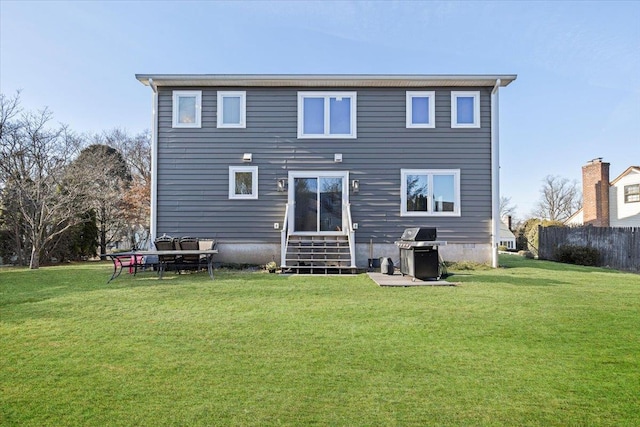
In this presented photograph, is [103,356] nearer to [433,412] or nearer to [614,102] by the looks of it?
[433,412]

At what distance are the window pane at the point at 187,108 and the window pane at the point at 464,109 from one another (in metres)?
8.43

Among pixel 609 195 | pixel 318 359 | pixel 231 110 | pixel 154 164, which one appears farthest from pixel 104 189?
pixel 609 195

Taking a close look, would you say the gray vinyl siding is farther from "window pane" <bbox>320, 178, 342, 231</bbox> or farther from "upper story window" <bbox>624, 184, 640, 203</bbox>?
"upper story window" <bbox>624, 184, 640, 203</bbox>

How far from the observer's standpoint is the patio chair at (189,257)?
9.79 metres

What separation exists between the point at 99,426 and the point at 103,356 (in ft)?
4.60

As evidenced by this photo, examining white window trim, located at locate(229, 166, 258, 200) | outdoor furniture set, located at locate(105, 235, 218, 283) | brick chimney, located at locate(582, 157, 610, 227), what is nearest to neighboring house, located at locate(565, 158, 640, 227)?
brick chimney, located at locate(582, 157, 610, 227)

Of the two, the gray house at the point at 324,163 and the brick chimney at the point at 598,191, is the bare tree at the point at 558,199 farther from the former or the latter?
the gray house at the point at 324,163

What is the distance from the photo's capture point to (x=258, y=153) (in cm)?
1253

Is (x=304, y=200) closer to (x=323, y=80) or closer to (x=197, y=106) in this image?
(x=323, y=80)

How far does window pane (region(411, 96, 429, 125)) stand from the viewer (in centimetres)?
1257

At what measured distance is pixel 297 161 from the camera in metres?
12.5

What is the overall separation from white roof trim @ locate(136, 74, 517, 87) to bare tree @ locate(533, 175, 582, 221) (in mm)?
40850

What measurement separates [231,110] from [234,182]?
232 cm

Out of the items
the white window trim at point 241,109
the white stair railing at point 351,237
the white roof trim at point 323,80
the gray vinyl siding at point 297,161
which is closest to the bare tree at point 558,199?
the gray vinyl siding at point 297,161
